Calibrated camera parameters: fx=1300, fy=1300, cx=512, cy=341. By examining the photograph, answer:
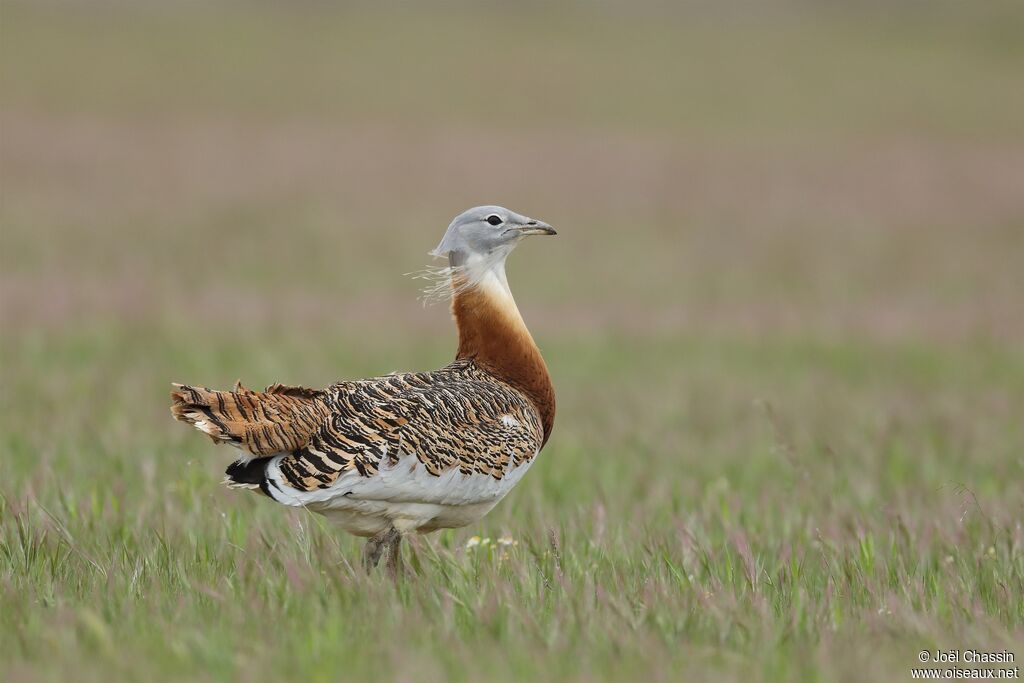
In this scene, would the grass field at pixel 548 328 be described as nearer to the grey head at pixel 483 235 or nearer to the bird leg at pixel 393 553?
the bird leg at pixel 393 553

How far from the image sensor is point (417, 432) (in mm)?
4547

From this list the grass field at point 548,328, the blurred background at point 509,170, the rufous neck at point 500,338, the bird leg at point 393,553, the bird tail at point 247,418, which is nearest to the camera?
the grass field at point 548,328

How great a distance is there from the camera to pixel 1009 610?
14.1 feet

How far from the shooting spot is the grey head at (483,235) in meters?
5.18

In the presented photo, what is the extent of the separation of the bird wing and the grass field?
12.4 inches

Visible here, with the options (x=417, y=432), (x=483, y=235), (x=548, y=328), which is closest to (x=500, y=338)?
(x=483, y=235)

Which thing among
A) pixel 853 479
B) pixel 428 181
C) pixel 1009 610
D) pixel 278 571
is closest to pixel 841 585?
pixel 1009 610

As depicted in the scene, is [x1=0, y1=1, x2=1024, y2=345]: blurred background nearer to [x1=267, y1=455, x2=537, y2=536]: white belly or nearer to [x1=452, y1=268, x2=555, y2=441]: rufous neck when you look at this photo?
[x1=452, y1=268, x2=555, y2=441]: rufous neck

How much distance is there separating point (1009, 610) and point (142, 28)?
94.6ft

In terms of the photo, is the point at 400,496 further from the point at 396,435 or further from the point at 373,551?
the point at 373,551

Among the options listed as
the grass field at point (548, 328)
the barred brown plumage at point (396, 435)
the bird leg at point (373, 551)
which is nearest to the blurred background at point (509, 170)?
the grass field at point (548, 328)

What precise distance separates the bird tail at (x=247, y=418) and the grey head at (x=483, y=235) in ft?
3.27

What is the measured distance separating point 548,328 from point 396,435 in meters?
7.85

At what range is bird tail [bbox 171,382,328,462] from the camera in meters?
4.37
